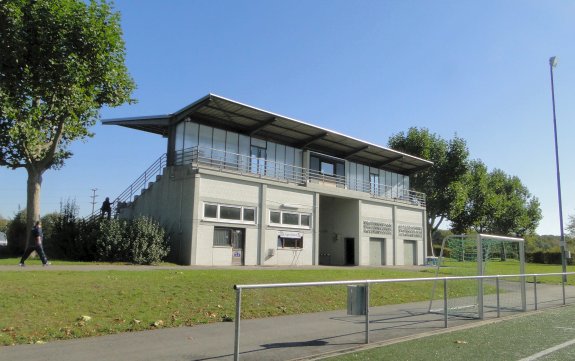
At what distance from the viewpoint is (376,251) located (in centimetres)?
3984

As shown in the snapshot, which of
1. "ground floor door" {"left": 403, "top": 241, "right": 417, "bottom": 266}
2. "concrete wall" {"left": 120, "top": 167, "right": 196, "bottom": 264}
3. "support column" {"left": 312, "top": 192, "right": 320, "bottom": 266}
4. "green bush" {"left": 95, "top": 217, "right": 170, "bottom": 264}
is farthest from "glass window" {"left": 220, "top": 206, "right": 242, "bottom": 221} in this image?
"ground floor door" {"left": 403, "top": 241, "right": 417, "bottom": 266}

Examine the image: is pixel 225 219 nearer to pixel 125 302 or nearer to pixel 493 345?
pixel 125 302

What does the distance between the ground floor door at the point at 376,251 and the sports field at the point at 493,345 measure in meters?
27.1

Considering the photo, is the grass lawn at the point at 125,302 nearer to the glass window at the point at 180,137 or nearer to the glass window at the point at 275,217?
the glass window at the point at 275,217

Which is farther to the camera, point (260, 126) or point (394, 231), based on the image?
point (394, 231)

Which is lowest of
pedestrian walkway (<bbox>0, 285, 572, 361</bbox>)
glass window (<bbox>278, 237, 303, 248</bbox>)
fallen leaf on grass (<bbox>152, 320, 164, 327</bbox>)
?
pedestrian walkway (<bbox>0, 285, 572, 361</bbox>)

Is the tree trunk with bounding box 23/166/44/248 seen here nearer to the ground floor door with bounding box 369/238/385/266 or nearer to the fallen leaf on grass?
the fallen leaf on grass

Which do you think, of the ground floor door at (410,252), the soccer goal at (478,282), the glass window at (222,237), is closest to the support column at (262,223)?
the glass window at (222,237)

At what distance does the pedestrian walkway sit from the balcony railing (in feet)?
58.7

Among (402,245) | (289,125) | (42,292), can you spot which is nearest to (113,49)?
(289,125)

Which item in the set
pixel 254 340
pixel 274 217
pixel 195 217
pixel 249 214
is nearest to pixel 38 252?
pixel 195 217

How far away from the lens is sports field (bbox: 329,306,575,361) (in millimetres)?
7844

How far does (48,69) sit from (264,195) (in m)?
13.7

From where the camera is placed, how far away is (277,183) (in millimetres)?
31531
